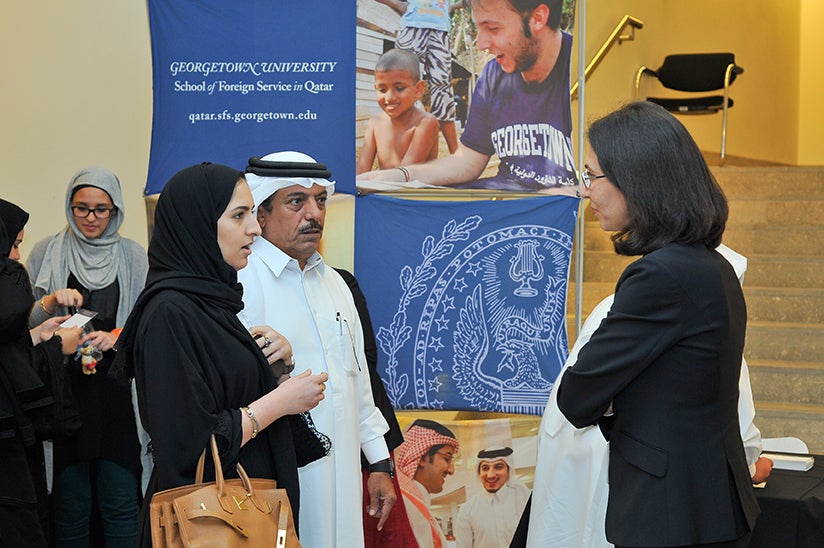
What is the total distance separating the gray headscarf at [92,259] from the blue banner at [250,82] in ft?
0.75

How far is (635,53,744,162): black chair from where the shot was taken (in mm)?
7848

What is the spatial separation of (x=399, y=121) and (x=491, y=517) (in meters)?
1.57

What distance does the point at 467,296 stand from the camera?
149 inches

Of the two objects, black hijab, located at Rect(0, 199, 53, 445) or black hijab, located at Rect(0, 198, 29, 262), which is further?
black hijab, located at Rect(0, 198, 29, 262)

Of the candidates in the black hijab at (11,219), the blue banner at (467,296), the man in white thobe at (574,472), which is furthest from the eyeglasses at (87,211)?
the man in white thobe at (574,472)

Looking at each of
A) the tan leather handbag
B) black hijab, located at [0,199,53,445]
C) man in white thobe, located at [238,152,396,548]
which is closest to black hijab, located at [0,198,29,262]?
black hijab, located at [0,199,53,445]

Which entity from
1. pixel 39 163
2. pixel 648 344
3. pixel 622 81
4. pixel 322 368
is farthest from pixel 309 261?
pixel 622 81

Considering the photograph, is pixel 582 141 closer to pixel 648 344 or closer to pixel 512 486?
pixel 512 486

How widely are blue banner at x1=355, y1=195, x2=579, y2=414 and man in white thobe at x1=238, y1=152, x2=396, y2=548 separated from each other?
664mm

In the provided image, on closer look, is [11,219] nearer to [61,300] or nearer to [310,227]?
[61,300]

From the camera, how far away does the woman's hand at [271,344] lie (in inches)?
100

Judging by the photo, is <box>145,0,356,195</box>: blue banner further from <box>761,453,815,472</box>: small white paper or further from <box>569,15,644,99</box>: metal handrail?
<box>569,15,644,99</box>: metal handrail

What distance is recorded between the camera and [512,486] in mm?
3822

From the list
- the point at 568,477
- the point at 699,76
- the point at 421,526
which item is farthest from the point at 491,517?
the point at 699,76
